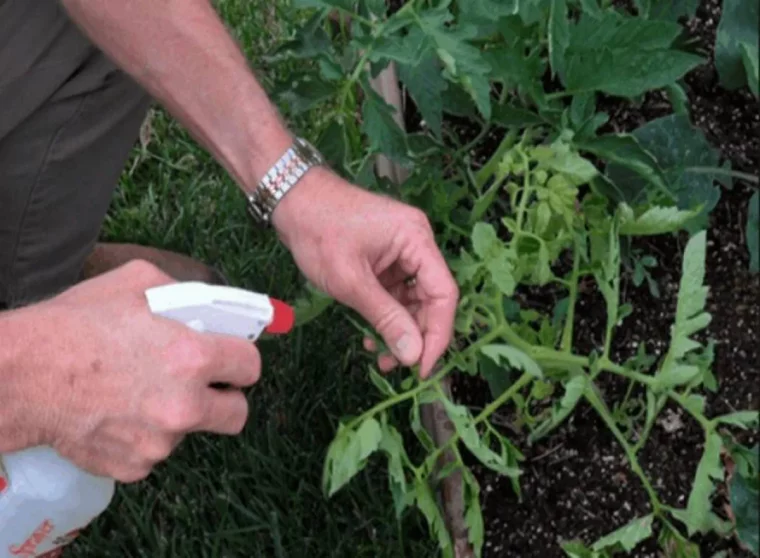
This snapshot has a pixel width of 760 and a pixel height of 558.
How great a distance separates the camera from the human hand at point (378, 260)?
50.3 inches

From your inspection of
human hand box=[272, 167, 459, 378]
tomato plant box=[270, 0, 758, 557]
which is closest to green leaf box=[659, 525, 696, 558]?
tomato plant box=[270, 0, 758, 557]

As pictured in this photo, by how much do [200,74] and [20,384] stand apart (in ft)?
1.59

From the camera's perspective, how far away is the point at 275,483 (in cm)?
182

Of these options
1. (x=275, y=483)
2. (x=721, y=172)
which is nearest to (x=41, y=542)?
(x=275, y=483)

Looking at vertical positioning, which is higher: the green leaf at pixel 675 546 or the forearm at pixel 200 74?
the forearm at pixel 200 74

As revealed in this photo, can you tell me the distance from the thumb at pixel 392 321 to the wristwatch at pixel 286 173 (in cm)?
18

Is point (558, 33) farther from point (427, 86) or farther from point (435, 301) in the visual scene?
point (435, 301)

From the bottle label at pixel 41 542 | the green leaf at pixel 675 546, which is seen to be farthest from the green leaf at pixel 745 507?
the bottle label at pixel 41 542

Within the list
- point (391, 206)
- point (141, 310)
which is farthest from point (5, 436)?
point (391, 206)

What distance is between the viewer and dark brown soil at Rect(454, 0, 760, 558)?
1.47m

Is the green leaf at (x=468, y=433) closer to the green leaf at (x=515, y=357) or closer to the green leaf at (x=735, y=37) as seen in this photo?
the green leaf at (x=515, y=357)

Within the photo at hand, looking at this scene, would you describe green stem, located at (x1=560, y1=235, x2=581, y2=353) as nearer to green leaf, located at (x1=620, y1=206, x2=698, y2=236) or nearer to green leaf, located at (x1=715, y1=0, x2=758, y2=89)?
green leaf, located at (x1=620, y1=206, x2=698, y2=236)

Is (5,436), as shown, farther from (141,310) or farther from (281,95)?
(281,95)

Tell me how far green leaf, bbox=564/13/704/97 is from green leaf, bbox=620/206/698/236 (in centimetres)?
15
